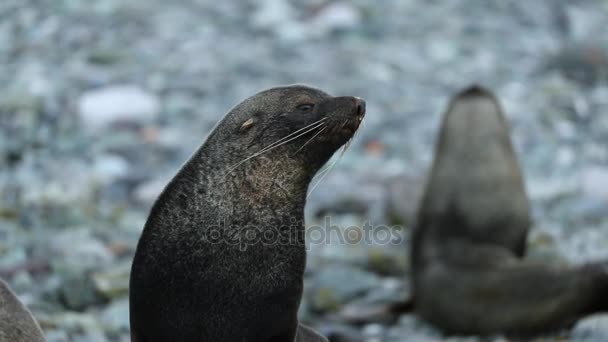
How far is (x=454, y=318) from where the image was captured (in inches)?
296

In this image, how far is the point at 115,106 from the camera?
12.0 metres

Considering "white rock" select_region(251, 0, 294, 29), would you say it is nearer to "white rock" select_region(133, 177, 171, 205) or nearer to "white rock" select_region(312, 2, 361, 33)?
"white rock" select_region(312, 2, 361, 33)

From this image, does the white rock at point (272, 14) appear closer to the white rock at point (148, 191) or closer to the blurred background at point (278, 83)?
the blurred background at point (278, 83)

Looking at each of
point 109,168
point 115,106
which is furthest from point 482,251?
point 115,106

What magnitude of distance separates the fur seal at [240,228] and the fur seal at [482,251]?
2.96 meters

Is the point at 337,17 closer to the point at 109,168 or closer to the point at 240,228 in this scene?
the point at 109,168

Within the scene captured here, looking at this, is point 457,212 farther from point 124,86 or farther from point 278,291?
point 124,86

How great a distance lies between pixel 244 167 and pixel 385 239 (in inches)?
208

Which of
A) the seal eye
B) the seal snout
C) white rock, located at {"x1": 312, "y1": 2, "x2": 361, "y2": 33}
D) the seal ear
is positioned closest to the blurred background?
white rock, located at {"x1": 312, "y1": 2, "x2": 361, "y2": 33}

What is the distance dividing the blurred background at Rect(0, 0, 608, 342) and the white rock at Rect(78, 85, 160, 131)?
0.03 metres

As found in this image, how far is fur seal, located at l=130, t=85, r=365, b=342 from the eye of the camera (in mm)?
4211

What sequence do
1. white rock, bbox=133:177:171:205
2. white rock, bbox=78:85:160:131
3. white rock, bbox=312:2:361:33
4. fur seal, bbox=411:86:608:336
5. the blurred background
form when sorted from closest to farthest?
fur seal, bbox=411:86:608:336
the blurred background
white rock, bbox=133:177:171:205
white rock, bbox=78:85:160:131
white rock, bbox=312:2:361:33

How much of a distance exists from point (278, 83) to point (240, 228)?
29.9ft

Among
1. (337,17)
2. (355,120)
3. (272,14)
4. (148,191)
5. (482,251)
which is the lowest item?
(148,191)
